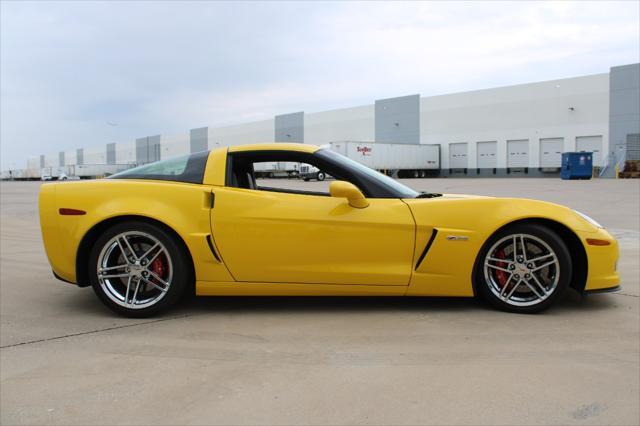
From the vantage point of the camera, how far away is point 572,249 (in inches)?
140

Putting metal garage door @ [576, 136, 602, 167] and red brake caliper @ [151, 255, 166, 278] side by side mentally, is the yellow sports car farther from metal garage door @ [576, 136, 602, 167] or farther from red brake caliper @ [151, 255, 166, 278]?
metal garage door @ [576, 136, 602, 167]

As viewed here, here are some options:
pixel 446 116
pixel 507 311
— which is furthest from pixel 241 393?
pixel 446 116

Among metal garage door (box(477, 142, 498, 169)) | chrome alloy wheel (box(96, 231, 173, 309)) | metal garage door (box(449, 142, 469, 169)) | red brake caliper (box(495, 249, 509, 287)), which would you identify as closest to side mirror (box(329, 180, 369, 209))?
red brake caliper (box(495, 249, 509, 287))

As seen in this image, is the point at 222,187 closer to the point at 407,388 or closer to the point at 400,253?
the point at 400,253

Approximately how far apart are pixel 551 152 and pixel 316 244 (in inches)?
1668

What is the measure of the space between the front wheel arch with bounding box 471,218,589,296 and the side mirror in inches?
35.4

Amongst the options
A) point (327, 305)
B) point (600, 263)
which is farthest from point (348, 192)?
point (600, 263)

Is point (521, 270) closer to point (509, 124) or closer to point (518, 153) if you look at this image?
point (518, 153)

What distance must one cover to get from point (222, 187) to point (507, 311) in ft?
7.17

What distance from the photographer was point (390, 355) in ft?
9.11

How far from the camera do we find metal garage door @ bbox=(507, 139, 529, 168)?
4262 cm

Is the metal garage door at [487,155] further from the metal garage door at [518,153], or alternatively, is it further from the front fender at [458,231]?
the front fender at [458,231]

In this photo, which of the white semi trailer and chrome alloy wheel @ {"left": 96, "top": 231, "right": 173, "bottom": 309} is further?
the white semi trailer

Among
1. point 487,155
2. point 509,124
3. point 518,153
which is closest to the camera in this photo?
point 518,153
